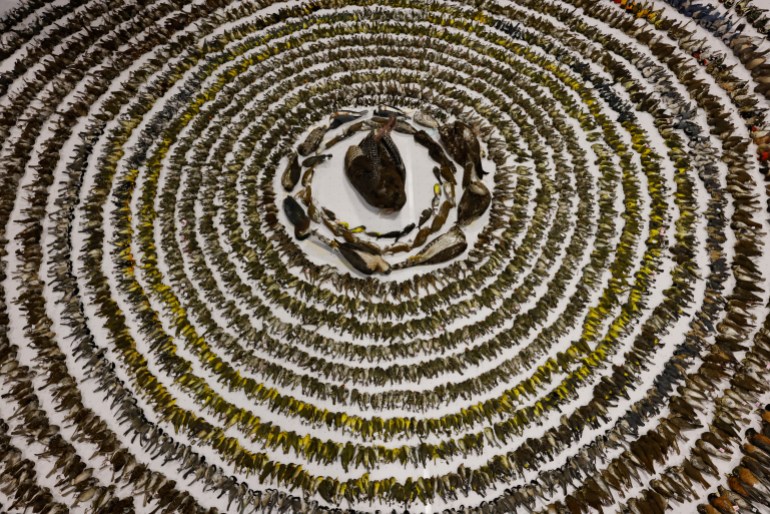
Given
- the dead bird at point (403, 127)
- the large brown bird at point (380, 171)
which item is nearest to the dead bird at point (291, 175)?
the large brown bird at point (380, 171)

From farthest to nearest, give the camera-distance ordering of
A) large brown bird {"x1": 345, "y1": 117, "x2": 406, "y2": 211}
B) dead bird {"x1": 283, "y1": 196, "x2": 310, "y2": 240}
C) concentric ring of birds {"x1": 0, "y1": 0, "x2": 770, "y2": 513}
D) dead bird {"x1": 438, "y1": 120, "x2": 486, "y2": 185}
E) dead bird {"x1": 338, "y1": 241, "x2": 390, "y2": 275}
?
dead bird {"x1": 438, "y1": 120, "x2": 486, "y2": 185} → dead bird {"x1": 283, "y1": 196, "x2": 310, "y2": 240} → large brown bird {"x1": 345, "y1": 117, "x2": 406, "y2": 211} → dead bird {"x1": 338, "y1": 241, "x2": 390, "y2": 275} → concentric ring of birds {"x1": 0, "y1": 0, "x2": 770, "y2": 513}

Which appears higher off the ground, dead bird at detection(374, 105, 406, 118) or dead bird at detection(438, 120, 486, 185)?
dead bird at detection(374, 105, 406, 118)

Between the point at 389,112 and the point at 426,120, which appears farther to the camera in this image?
the point at 389,112

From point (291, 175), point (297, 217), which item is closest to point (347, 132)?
point (291, 175)

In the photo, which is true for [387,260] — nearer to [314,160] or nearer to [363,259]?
[363,259]

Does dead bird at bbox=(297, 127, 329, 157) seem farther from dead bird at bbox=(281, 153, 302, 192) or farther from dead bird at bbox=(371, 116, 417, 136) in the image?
dead bird at bbox=(371, 116, 417, 136)

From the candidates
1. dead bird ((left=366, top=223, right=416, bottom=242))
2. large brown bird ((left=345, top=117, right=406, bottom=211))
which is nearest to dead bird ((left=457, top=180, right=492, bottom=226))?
dead bird ((left=366, top=223, right=416, bottom=242))
